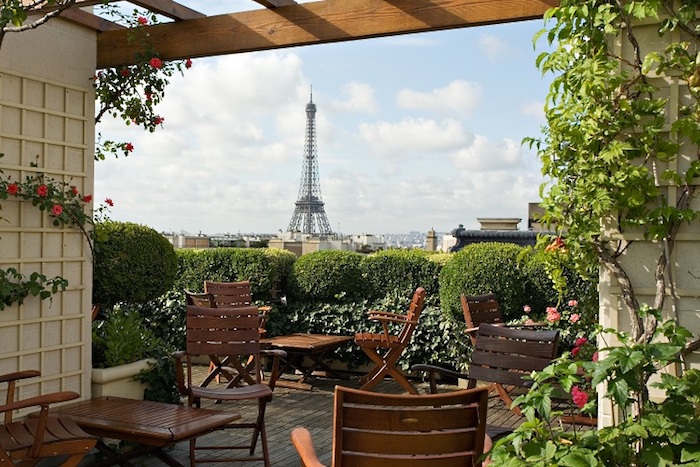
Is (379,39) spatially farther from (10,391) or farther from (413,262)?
(413,262)

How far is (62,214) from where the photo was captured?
473 centimetres

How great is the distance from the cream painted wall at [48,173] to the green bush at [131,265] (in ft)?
3.05

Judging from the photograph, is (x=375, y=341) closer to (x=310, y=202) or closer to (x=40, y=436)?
(x=40, y=436)

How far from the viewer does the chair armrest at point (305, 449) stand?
283cm

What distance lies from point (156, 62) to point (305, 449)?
9.39 feet

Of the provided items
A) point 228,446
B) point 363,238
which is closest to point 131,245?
point 228,446

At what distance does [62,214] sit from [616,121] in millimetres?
3299

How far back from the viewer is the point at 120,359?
521 cm

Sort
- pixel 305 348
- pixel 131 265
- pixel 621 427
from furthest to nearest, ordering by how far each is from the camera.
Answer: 1. pixel 305 348
2. pixel 131 265
3. pixel 621 427

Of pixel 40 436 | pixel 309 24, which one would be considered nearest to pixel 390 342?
pixel 309 24

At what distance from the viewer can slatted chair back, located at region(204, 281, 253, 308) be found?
7410mm

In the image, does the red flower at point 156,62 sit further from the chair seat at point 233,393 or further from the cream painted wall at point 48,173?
the chair seat at point 233,393

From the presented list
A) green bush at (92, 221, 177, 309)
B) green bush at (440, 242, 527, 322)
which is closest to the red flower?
green bush at (92, 221, 177, 309)

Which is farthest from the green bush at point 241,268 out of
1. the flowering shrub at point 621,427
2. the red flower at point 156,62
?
the flowering shrub at point 621,427
